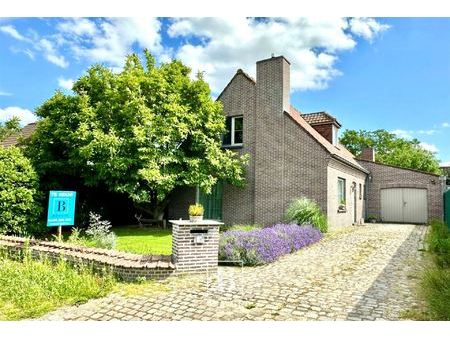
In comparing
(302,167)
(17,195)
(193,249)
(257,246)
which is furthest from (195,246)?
(302,167)

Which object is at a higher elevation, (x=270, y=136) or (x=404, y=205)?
(x=270, y=136)

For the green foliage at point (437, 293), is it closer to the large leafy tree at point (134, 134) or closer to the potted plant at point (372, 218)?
the large leafy tree at point (134, 134)

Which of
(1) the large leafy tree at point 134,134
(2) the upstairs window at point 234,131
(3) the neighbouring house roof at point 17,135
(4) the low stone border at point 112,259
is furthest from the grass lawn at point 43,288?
(3) the neighbouring house roof at point 17,135

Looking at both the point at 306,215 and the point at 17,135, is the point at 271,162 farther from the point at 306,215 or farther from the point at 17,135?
the point at 17,135

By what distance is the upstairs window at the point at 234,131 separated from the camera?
1742 centimetres

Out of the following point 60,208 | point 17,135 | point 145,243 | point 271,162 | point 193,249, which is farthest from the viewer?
point 17,135

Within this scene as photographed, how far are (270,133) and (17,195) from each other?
415 inches

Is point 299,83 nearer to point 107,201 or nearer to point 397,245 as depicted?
point 397,245

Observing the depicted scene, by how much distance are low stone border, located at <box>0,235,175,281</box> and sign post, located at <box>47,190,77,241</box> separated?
95 cm

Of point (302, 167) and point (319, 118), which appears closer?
point (302, 167)

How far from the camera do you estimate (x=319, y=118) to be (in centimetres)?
2066

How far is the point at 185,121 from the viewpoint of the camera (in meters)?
15.5

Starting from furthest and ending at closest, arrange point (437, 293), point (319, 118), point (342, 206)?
point (319, 118)
point (342, 206)
point (437, 293)

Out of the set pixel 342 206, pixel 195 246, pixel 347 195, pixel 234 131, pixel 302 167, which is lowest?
pixel 195 246
